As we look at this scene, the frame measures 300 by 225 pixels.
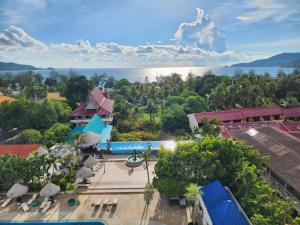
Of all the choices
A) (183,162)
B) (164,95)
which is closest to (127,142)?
(183,162)

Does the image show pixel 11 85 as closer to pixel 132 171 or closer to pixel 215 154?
pixel 132 171

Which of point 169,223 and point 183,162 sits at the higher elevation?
point 183,162

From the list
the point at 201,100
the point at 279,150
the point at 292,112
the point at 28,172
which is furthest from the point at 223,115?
the point at 28,172

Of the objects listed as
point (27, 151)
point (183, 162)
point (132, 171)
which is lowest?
point (132, 171)

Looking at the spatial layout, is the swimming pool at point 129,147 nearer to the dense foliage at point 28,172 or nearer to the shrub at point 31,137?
the dense foliage at point 28,172

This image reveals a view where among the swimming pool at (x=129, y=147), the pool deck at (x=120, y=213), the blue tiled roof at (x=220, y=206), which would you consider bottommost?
the pool deck at (x=120, y=213)

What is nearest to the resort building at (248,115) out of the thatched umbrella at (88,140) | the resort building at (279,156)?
the resort building at (279,156)
